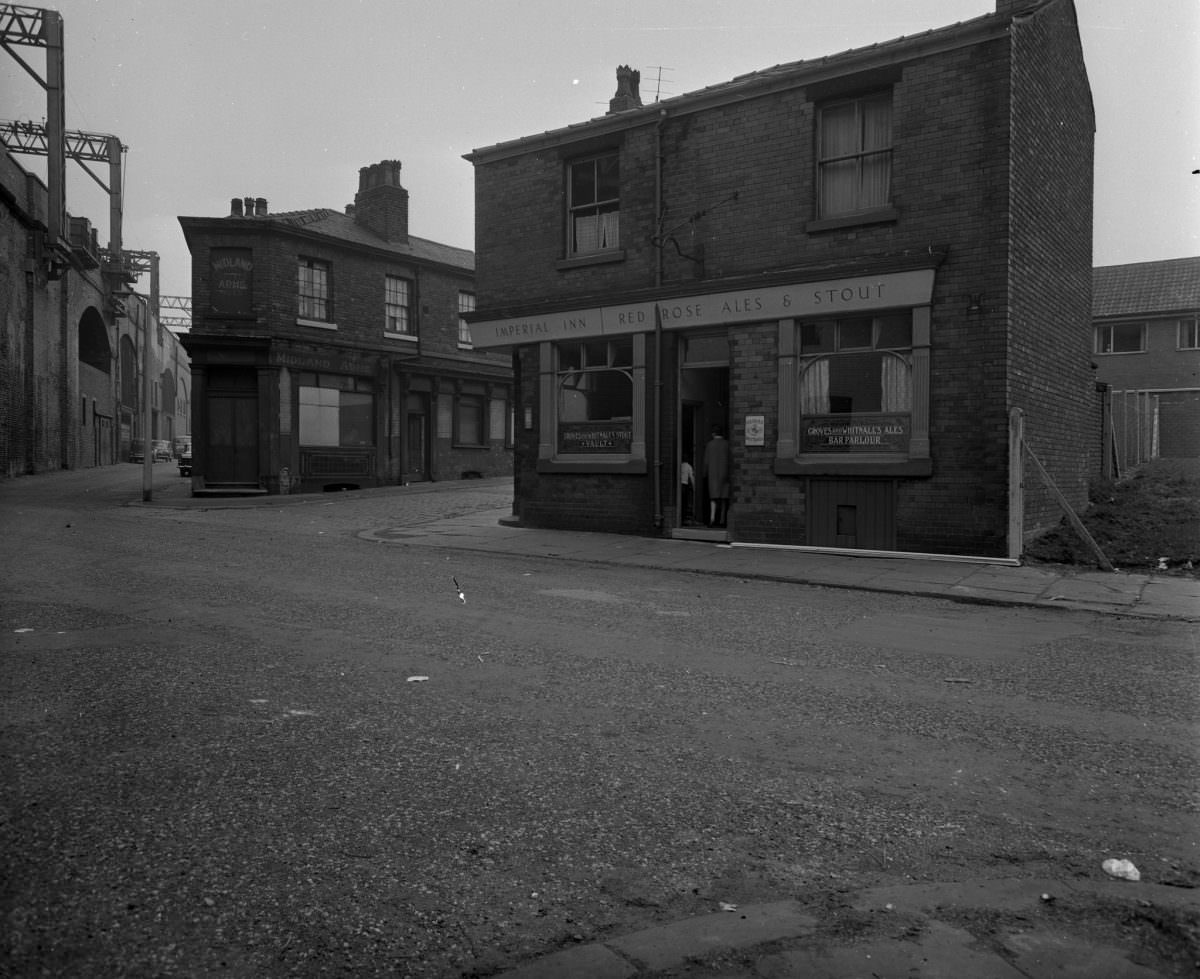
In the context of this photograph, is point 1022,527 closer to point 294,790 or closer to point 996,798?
point 996,798

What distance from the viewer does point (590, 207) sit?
52.4ft

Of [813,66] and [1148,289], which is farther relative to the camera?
[1148,289]

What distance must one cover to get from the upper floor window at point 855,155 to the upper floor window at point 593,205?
373cm

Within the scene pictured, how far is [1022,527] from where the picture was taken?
1229 cm

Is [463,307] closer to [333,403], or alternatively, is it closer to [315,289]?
[315,289]

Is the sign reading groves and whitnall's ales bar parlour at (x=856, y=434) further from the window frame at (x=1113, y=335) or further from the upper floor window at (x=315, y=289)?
the window frame at (x=1113, y=335)

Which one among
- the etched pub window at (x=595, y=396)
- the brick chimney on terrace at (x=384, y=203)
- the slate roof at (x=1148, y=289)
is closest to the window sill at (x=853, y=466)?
the etched pub window at (x=595, y=396)

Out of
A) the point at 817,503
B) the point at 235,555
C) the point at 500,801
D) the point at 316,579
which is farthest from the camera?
the point at 817,503

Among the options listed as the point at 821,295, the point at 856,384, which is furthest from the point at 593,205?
the point at 856,384

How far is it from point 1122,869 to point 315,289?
26.8 m

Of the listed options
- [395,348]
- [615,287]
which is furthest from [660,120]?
[395,348]

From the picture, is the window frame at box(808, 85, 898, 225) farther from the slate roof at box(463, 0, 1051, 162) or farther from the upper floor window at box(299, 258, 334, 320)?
the upper floor window at box(299, 258, 334, 320)

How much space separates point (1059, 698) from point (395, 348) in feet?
86.3

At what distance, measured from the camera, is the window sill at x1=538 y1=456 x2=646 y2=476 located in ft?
49.9
